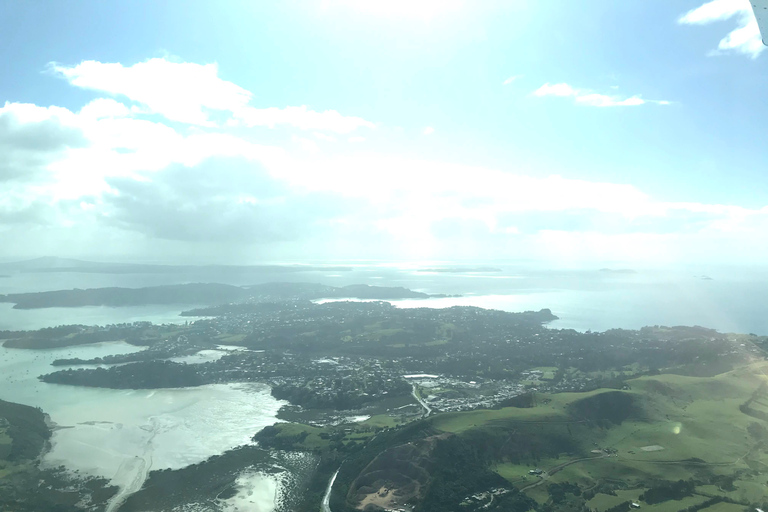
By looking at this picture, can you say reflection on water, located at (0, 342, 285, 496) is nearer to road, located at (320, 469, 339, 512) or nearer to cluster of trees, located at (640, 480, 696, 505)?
road, located at (320, 469, 339, 512)

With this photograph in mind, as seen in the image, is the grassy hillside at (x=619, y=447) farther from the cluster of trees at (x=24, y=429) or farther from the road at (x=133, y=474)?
the cluster of trees at (x=24, y=429)

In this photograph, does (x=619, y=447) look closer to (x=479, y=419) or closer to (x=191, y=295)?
(x=479, y=419)

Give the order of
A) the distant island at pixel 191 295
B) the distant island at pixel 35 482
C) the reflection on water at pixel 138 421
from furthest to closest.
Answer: the distant island at pixel 191 295
the reflection on water at pixel 138 421
the distant island at pixel 35 482

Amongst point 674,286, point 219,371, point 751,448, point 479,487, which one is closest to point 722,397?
point 751,448

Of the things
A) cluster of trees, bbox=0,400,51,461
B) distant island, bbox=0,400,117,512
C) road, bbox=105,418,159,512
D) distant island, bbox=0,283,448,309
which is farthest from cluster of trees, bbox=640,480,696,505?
distant island, bbox=0,283,448,309

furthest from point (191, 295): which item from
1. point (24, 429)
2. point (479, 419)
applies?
point (479, 419)

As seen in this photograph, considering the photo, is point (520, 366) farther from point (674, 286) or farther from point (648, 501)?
point (674, 286)

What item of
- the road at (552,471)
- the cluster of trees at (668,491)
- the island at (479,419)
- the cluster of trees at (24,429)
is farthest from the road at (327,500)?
the cluster of trees at (24,429)

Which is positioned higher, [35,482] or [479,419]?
[479,419]
